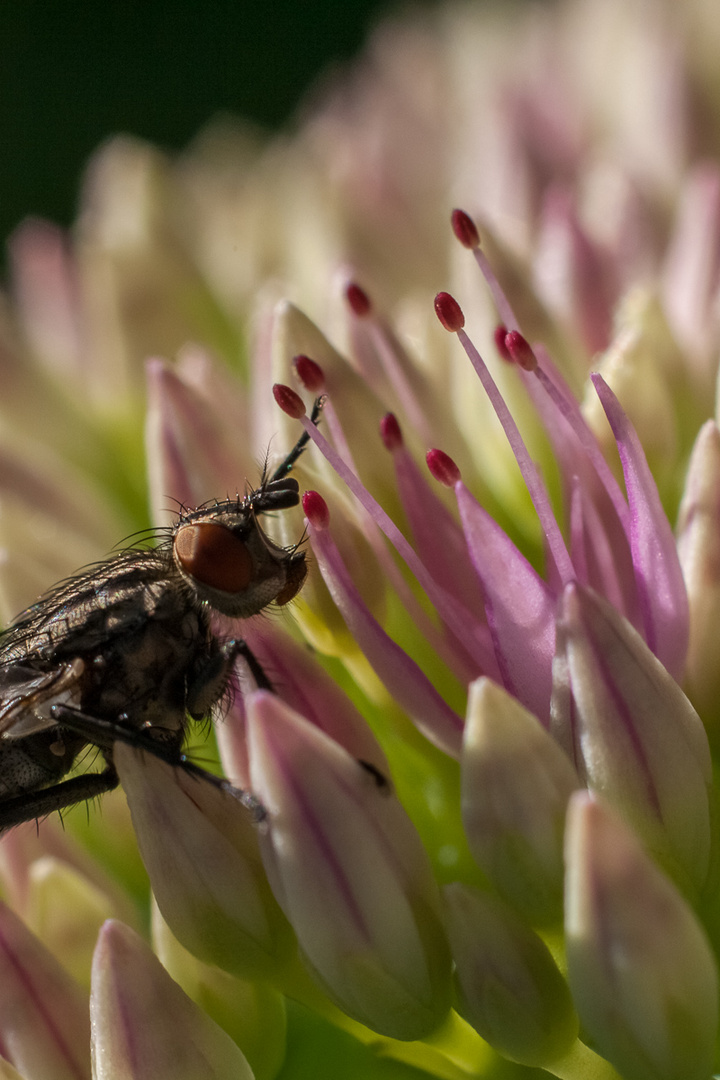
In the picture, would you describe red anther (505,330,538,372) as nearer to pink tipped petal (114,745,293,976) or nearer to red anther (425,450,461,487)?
red anther (425,450,461,487)

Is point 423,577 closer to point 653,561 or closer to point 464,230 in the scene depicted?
point 653,561

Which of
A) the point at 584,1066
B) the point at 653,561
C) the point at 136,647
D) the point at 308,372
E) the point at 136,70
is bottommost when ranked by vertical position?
the point at 584,1066

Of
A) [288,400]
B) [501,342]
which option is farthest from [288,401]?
[501,342]

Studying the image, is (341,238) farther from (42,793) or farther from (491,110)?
(42,793)

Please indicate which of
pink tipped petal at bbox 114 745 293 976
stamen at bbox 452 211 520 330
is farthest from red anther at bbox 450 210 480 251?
pink tipped petal at bbox 114 745 293 976

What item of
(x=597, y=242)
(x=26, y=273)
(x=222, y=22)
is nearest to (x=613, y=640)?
(x=597, y=242)

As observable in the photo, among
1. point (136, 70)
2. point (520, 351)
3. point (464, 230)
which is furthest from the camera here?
point (136, 70)
